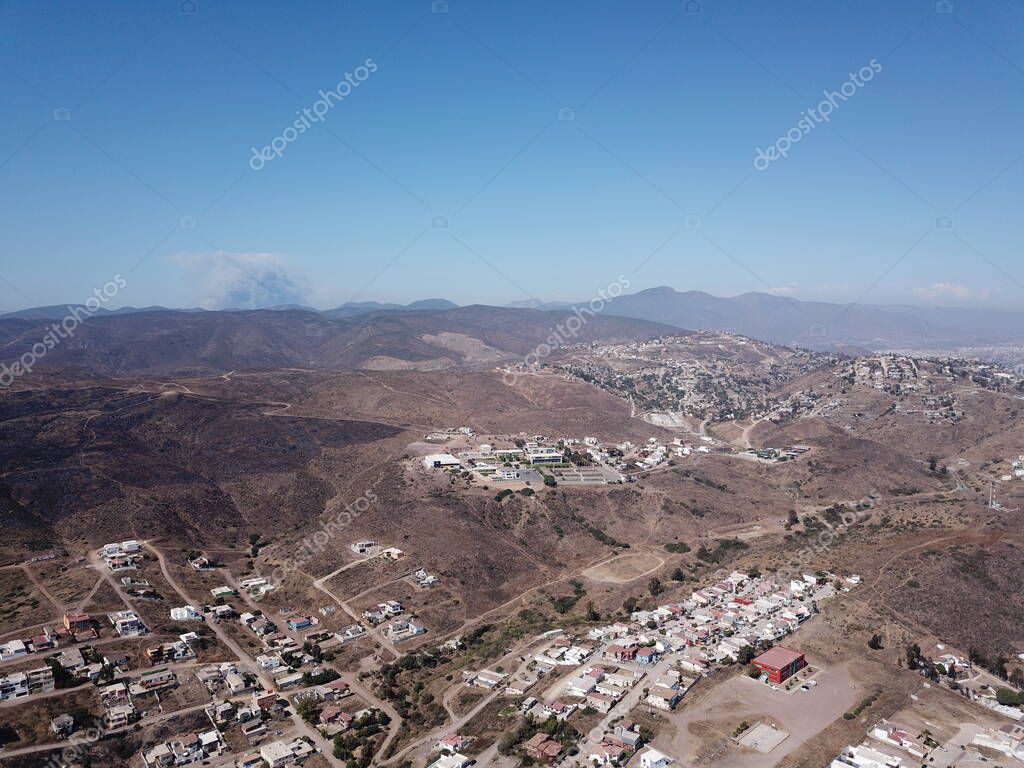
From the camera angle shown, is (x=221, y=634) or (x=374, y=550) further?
(x=374, y=550)

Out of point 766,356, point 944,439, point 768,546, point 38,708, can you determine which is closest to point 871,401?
point 944,439

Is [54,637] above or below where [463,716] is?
above

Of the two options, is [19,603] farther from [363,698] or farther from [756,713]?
[756,713]

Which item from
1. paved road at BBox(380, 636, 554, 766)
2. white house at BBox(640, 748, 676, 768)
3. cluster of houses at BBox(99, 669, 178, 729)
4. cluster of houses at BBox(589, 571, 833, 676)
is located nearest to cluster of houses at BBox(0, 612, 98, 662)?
cluster of houses at BBox(99, 669, 178, 729)

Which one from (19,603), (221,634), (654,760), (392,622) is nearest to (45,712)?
(221,634)

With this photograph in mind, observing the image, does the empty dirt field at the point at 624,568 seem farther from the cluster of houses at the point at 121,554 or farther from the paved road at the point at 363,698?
the cluster of houses at the point at 121,554

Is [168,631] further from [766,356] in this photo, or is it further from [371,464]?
[766,356]

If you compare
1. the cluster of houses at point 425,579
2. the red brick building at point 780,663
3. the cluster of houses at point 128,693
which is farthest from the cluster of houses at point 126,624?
the red brick building at point 780,663

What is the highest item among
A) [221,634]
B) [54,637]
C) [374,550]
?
[374,550]
